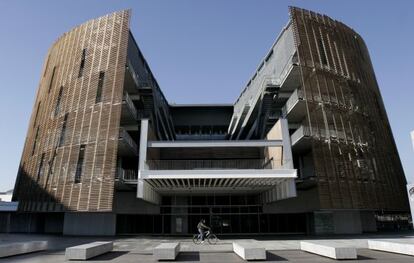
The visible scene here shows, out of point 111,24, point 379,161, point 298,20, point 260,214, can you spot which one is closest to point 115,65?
point 111,24

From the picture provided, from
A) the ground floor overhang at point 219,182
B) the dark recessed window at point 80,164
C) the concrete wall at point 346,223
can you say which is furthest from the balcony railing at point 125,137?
the concrete wall at point 346,223

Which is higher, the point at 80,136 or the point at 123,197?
the point at 80,136

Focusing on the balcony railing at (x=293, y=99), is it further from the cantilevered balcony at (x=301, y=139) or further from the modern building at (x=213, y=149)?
the cantilevered balcony at (x=301, y=139)

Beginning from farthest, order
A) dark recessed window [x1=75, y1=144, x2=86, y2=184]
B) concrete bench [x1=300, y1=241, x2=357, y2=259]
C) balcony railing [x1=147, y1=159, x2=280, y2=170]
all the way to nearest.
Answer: balcony railing [x1=147, y1=159, x2=280, y2=170]
dark recessed window [x1=75, y1=144, x2=86, y2=184]
concrete bench [x1=300, y1=241, x2=357, y2=259]

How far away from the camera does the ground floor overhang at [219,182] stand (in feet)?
68.9

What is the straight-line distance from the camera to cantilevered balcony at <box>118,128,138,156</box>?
86.8 ft

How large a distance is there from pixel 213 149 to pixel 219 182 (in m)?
9.89

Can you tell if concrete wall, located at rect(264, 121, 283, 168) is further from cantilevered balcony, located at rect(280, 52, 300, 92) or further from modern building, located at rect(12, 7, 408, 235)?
cantilevered balcony, located at rect(280, 52, 300, 92)

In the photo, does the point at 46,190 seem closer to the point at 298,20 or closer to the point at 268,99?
the point at 268,99

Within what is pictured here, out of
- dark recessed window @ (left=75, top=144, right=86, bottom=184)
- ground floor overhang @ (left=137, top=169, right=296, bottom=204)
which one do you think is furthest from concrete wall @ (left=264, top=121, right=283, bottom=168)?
dark recessed window @ (left=75, top=144, right=86, bottom=184)

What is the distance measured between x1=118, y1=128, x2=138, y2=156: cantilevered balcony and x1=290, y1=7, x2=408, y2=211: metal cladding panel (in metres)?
14.3

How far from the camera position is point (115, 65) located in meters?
28.3

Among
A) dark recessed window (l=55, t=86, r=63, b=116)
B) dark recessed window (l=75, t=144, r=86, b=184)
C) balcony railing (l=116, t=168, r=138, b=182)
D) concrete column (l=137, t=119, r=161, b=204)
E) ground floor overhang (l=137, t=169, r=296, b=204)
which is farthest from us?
dark recessed window (l=55, t=86, r=63, b=116)

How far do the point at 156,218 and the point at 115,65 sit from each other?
13.9 meters
